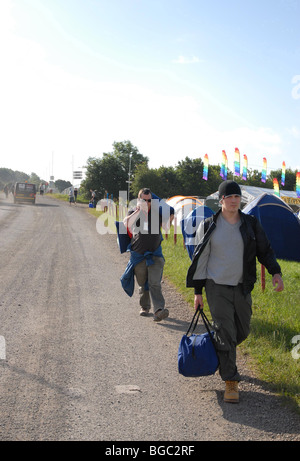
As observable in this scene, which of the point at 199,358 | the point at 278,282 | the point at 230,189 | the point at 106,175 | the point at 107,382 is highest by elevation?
the point at 106,175

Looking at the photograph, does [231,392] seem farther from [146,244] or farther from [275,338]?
[146,244]

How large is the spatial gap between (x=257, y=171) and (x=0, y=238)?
78649 millimetres

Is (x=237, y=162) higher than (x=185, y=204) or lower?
higher

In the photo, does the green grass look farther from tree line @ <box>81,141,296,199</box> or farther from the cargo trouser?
tree line @ <box>81,141,296,199</box>

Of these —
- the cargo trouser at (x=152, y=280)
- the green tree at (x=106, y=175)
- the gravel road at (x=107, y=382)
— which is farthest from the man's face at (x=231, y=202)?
the green tree at (x=106, y=175)

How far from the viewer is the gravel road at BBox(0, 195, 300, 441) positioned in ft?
11.6

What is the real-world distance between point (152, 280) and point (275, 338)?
1960 millimetres

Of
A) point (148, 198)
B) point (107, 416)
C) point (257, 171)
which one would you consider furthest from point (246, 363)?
point (257, 171)

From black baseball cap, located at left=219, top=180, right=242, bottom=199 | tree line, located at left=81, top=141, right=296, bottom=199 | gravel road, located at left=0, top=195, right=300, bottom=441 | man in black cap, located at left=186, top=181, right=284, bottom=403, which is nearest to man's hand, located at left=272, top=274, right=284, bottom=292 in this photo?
man in black cap, located at left=186, top=181, right=284, bottom=403

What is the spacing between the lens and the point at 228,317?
14.3 ft

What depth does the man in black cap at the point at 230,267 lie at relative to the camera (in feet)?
14.3

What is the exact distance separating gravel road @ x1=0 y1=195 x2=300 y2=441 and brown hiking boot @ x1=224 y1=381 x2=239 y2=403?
7cm

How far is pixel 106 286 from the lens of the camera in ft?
30.1

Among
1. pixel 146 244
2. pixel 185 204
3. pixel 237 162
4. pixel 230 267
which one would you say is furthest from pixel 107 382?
pixel 237 162
